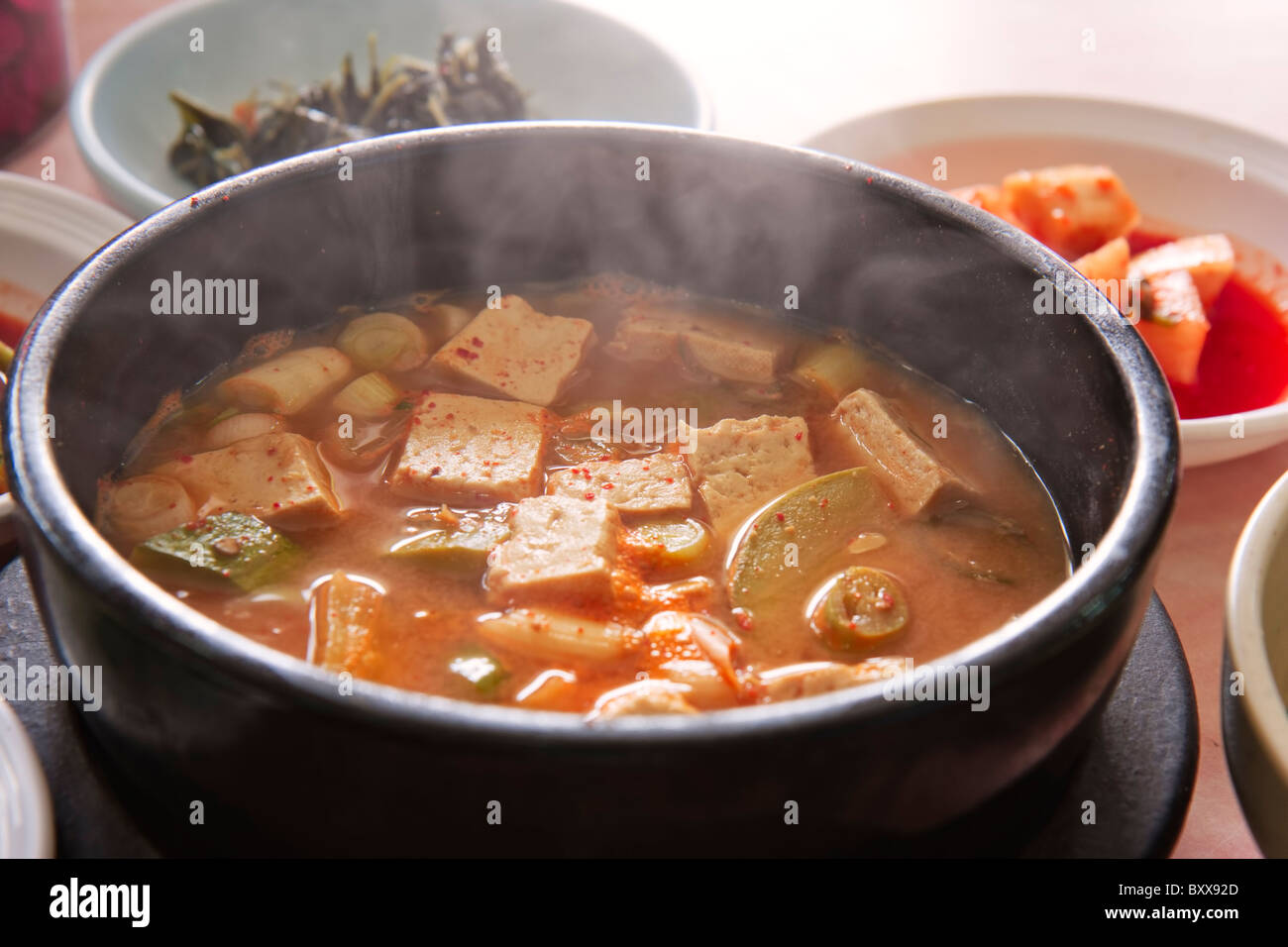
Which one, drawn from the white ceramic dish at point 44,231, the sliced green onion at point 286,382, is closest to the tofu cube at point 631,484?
the sliced green onion at point 286,382

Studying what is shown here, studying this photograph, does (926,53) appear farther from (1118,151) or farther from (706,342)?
(706,342)

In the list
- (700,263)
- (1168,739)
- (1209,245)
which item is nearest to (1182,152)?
(1209,245)

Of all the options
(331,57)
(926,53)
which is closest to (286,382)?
(331,57)

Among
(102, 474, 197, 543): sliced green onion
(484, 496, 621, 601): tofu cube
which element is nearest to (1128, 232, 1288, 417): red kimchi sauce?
(484, 496, 621, 601): tofu cube

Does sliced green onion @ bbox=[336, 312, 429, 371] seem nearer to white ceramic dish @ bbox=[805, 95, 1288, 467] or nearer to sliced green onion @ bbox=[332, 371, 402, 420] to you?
sliced green onion @ bbox=[332, 371, 402, 420]

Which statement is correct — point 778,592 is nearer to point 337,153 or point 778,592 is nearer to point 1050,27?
point 337,153

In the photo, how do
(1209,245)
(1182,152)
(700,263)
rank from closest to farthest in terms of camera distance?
(700,263), (1209,245), (1182,152)
